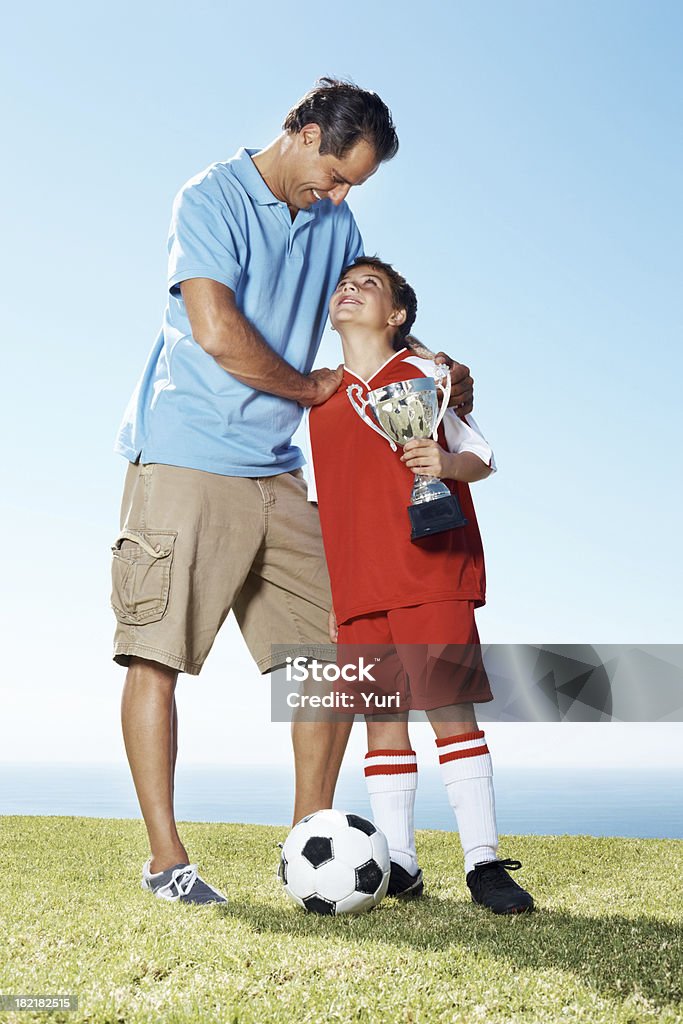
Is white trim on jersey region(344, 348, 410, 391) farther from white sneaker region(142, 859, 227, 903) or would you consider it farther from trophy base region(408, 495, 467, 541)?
white sneaker region(142, 859, 227, 903)

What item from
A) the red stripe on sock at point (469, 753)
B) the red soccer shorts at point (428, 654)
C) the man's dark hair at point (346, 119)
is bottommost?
the red stripe on sock at point (469, 753)

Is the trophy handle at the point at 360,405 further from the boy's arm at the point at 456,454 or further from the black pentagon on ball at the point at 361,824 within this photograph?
the black pentagon on ball at the point at 361,824

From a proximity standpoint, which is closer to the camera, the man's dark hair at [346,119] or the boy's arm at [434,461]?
the boy's arm at [434,461]

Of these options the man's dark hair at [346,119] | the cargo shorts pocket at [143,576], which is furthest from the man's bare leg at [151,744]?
the man's dark hair at [346,119]

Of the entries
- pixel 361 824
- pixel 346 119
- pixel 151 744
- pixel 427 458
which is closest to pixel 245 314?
pixel 346 119

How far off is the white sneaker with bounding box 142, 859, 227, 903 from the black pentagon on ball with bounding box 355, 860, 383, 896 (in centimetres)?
45

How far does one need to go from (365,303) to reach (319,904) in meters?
2.05

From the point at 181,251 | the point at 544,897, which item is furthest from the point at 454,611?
the point at 181,251

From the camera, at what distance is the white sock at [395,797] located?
2.88 meters

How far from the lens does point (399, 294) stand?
3.40 m

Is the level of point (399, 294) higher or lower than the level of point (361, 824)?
higher

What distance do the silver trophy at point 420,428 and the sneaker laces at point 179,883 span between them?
126 centimetres

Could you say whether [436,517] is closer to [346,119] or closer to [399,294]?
[399,294]

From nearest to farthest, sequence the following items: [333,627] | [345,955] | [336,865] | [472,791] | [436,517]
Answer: [345,955] < [336,865] < [472,791] < [436,517] < [333,627]
